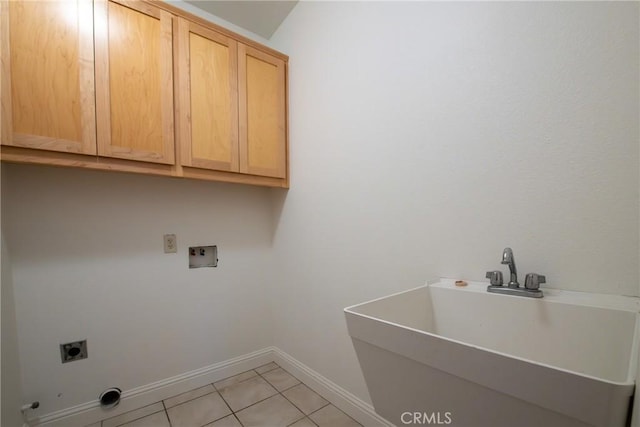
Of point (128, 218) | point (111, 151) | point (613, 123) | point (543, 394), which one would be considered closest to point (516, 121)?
point (613, 123)

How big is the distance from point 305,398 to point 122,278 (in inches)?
52.4

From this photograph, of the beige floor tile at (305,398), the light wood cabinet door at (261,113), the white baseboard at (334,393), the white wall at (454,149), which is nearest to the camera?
the white wall at (454,149)

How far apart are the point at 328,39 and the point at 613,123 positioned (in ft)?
4.62

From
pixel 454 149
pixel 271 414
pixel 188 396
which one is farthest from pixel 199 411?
pixel 454 149

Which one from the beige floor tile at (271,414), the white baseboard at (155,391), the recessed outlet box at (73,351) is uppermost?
the recessed outlet box at (73,351)

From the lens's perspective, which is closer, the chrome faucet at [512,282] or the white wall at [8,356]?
the chrome faucet at [512,282]

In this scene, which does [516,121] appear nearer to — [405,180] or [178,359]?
[405,180]

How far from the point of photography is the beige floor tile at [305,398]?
1521 mm

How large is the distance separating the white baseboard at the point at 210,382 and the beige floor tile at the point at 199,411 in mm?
141

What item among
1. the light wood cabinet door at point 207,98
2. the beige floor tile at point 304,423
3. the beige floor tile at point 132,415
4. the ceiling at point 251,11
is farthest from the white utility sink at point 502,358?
the ceiling at point 251,11

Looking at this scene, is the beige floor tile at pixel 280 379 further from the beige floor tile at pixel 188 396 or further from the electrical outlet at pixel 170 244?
the electrical outlet at pixel 170 244

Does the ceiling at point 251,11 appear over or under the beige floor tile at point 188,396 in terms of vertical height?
over

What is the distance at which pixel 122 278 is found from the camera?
153cm

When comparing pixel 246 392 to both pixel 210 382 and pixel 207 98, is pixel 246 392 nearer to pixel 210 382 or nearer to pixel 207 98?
pixel 210 382
